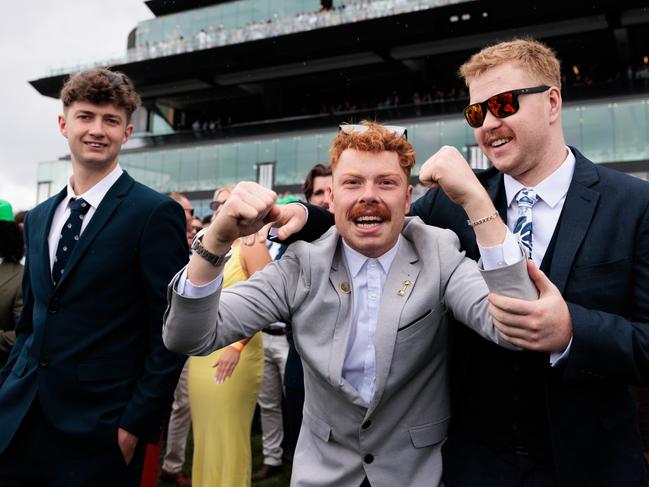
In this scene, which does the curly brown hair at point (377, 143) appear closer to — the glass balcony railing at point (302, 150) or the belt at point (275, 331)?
the belt at point (275, 331)

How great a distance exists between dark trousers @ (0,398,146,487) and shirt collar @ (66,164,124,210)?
0.96 metres

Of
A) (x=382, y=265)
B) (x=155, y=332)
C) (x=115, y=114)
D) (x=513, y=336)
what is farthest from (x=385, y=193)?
(x=115, y=114)

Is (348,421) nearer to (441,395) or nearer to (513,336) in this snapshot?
(441,395)

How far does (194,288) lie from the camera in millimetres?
1905

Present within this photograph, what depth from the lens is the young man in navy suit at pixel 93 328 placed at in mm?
2584

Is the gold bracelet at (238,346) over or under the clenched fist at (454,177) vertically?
under

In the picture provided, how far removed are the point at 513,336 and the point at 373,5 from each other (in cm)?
3322

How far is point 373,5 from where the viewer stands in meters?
32.0

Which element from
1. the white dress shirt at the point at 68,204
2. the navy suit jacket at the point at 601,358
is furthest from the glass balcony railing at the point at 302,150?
the white dress shirt at the point at 68,204

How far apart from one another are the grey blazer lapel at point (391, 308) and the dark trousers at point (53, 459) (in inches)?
52.4

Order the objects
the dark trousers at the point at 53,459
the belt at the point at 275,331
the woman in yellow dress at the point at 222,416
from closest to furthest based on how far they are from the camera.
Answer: the dark trousers at the point at 53,459 → the woman in yellow dress at the point at 222,416 → the belt at the point at 275,331

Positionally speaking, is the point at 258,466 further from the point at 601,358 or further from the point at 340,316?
the point at 601,358

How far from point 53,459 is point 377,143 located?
1.98 metres

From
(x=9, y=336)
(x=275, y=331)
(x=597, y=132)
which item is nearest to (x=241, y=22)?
(x=597, y=132)
